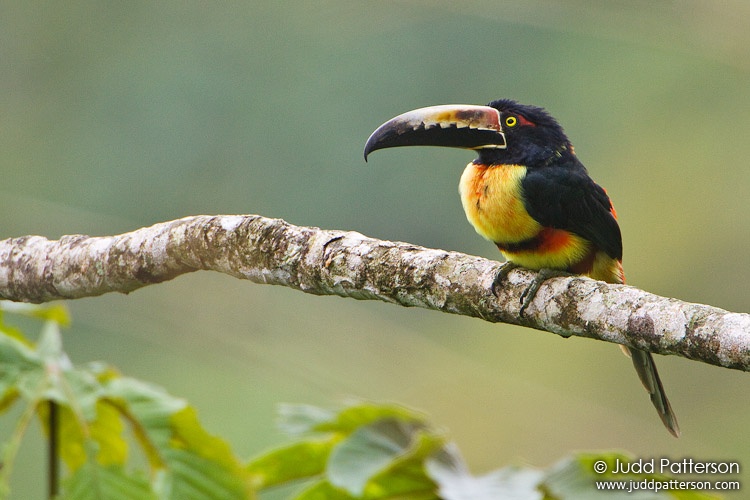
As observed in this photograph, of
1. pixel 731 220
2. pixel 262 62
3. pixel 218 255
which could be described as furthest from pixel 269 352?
pixel 262 62

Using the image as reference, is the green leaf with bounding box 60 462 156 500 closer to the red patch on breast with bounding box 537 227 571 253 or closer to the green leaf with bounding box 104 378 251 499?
the green leaf with bounding box 104 378 251 499

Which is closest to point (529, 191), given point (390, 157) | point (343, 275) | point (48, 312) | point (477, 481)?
point (343, 275)

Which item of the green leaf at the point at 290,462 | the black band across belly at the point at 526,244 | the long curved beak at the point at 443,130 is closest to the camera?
the green leaf at the point at 290,462

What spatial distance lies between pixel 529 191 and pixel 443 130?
351mm

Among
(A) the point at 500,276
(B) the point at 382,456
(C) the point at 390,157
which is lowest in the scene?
(B) the point at 382,456

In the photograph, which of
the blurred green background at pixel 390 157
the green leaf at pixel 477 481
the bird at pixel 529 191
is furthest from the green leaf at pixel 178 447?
the blurred green background at pixel 390 157

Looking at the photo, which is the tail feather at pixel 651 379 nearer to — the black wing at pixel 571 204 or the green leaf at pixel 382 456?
the black wing at pixel 571 204

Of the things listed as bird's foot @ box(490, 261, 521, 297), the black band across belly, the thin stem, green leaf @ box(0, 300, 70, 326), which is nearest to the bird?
the black band across belly

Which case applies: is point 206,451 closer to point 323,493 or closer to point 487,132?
point 323,493

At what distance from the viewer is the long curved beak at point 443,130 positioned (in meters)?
2.72

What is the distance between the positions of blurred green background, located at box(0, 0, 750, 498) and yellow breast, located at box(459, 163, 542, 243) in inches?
219

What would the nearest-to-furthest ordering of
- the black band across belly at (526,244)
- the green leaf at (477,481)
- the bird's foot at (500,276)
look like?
the green leaf at (477,481)
the bird's foot at (500,276)
the black band across belly at (526,244)

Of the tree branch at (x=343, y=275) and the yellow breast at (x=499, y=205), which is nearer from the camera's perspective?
the tree branch at (x=343, y=275)

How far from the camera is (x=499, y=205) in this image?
263 cm
